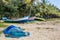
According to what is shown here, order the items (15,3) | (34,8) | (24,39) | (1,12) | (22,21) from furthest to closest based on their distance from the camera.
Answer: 1. (34,8)
2. (15,3)
3. (1,12)
4. (22,21)
5. (24,39)

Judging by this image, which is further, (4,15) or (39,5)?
(39,5)

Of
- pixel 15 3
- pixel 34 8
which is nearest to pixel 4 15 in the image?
pixel 15 3

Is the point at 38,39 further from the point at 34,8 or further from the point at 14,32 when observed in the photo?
the point at 34,8

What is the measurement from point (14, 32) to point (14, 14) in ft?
95.4

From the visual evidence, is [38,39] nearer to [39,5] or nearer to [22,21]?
[22,21]

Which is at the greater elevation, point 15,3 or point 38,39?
point 15,3

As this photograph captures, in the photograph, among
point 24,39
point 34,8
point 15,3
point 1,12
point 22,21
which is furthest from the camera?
point 34,8

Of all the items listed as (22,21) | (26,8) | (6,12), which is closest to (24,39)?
(22,21)

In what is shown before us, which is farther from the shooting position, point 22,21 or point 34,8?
point 34,8

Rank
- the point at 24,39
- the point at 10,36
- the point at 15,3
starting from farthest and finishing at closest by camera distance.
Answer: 1. the point at 15,3
2. the point at 10,36
3. the point at 24,39

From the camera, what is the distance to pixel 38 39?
12.4 meters

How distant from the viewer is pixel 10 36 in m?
13.2

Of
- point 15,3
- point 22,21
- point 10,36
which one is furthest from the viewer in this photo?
point 15,3

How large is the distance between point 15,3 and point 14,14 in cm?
339
